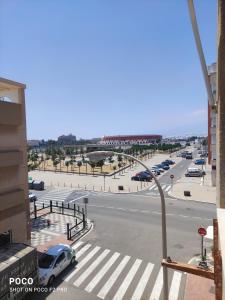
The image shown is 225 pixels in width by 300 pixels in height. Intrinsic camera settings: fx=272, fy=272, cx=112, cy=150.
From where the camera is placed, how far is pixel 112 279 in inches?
583

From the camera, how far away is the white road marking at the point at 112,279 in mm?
13516

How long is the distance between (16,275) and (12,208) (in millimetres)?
4289

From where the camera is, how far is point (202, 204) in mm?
30812

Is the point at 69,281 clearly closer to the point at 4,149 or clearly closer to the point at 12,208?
the point at 12,208

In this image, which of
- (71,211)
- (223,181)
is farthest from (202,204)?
(223,181)

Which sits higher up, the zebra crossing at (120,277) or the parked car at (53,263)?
the parked car at (53,263)

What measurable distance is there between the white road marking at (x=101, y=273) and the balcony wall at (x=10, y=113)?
9.75 meters

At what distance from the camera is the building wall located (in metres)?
14.9

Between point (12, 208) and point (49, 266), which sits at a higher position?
point (12, 208)

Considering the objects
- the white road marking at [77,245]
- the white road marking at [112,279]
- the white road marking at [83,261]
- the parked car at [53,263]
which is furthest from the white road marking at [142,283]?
the white road marking at [77,245]

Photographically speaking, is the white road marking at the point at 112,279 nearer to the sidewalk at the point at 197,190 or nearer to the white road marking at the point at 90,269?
the white road marking at the point at 90,269

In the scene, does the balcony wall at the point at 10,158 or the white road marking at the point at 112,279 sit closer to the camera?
the white road marking at the point at 112,279

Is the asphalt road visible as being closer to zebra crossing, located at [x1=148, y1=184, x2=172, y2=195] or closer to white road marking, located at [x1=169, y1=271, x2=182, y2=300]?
white road marking, located at [x1=169, y1=271, x2=182, y2=300]

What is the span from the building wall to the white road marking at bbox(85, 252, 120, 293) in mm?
4978
